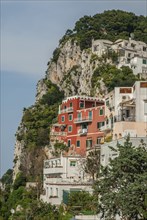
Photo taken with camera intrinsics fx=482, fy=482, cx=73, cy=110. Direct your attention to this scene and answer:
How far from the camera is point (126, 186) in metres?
27.4

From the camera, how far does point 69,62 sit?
9062cm

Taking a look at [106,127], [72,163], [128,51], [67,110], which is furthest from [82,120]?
[128,51]

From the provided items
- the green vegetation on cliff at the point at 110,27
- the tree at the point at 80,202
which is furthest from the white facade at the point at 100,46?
the tree at the point at 80,202

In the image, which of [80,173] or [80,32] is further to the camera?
[80,32]

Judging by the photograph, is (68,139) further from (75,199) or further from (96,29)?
(96,29)

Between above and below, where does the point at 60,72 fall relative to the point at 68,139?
above

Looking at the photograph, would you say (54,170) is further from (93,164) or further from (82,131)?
(82,131)

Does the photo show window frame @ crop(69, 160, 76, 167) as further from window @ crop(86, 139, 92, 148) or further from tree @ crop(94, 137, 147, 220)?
tree @ crop(94, 137, 147, 220)

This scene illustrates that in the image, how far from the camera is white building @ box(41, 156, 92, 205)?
43719 millimetres

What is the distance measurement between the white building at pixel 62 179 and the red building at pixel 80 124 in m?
5.27

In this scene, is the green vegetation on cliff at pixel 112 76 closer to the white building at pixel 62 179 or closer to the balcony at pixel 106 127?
the balcony at pixel 106 127

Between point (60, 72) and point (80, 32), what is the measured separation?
8.99m

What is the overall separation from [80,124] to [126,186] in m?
33.2

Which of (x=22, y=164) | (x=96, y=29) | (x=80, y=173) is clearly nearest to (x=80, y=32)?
(x=96, y=29)
